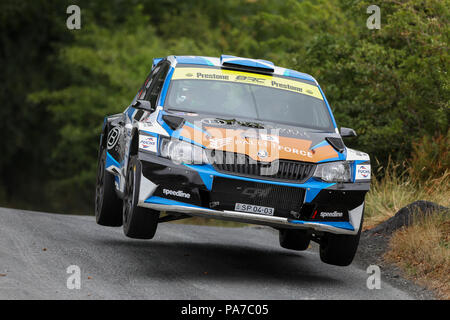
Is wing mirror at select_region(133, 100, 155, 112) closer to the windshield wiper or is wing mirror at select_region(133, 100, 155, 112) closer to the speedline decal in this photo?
the speedline decal

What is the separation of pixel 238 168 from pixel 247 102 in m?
1.62

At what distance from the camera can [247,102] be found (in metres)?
9.45

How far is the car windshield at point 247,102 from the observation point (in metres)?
9.23

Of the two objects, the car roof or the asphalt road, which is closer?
the asphalt road

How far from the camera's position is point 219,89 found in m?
9.52

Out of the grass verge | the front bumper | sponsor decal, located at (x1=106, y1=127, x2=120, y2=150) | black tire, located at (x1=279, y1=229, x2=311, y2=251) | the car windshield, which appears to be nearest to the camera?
the front bumper

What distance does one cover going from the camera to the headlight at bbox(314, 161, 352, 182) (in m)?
8.21

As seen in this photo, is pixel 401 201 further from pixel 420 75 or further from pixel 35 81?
pixel 35 81

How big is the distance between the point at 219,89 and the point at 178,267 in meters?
2.02

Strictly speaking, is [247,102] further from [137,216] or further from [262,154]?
[137,216]

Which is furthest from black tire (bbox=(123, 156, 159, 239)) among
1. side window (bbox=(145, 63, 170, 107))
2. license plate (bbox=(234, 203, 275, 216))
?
side window (bbox=(145, 63, 170, 107))

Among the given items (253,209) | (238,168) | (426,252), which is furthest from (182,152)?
(426,252)

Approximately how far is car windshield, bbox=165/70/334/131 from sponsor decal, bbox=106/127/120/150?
1.18 metres

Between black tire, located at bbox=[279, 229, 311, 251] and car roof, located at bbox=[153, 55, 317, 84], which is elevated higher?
car roof, located at bbox=[153, 55, 317, 84]
